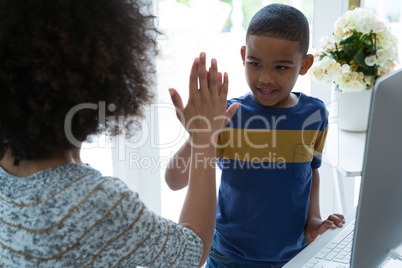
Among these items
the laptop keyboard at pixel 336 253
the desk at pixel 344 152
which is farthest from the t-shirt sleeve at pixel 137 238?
the desk at pixel 344 152

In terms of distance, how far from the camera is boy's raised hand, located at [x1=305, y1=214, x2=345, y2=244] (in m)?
1.23

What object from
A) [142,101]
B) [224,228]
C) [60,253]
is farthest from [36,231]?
[224,228]

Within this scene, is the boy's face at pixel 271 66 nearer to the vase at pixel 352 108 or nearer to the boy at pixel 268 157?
the boy at pixel 268 157

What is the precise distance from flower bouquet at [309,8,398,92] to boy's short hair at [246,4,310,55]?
0.39m

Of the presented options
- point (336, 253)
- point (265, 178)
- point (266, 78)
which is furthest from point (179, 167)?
point (336, 253)

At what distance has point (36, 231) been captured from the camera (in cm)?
68

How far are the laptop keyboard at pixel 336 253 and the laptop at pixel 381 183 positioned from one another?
254 millimetres

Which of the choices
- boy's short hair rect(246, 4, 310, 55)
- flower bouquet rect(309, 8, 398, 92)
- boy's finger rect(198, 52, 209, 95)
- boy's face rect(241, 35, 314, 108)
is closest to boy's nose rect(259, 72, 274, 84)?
boy's face rect(241, 35, 314, 108)

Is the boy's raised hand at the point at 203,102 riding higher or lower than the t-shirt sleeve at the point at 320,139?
higher

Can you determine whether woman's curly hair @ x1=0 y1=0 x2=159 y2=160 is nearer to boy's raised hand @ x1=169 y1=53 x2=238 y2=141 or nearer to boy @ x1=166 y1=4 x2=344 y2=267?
boy's raised hand @ x1=169 y1=53 x2=238 y2=141

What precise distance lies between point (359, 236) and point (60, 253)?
1.54 feet

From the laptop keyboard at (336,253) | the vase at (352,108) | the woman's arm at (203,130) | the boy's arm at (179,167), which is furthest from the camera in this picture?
the vase at (352,108)

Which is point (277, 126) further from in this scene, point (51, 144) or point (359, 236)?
point (51, 144)

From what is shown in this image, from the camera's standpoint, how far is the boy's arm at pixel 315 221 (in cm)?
124
